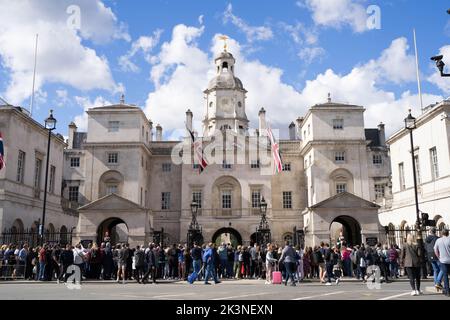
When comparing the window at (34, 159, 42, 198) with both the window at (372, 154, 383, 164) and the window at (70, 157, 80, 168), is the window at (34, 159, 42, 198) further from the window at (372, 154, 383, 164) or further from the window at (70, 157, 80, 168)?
the window at (372, 154, 383, 164)

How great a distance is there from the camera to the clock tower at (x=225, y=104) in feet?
205

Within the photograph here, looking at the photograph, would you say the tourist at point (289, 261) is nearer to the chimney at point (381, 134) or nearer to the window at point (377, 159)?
the window at point (377, 159)

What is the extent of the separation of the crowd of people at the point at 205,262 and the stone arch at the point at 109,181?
2190 centimetres

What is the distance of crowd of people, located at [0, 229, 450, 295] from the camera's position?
21938 mm

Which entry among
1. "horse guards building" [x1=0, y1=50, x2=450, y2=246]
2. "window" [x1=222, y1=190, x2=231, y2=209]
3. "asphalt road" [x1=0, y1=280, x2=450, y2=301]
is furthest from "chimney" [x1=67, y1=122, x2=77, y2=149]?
"asphalt road" [x1=0, y1=280, x2=450, y2=301]

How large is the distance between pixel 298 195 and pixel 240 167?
24.0 feet

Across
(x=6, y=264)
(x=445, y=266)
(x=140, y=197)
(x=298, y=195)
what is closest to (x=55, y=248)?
(x=6, y=264)

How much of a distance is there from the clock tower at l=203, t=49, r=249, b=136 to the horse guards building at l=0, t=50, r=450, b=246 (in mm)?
→ 4405

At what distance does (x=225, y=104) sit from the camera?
63.6m

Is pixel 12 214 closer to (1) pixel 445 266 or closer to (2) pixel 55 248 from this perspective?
(2) pixel 55 248

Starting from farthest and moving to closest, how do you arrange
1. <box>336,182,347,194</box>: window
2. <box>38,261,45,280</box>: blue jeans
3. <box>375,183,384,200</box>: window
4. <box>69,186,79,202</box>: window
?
<box>375,183,384,200</box>: window, <box>69,186,79,202</box>: window, <box>336,182,347,194</box>: window, <box>38,261,45,280</box>: blue jeans

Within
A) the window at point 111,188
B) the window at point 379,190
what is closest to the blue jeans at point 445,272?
the window at point 111,188

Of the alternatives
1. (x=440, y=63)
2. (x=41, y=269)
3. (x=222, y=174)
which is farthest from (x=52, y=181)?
(x=440, y=63)
